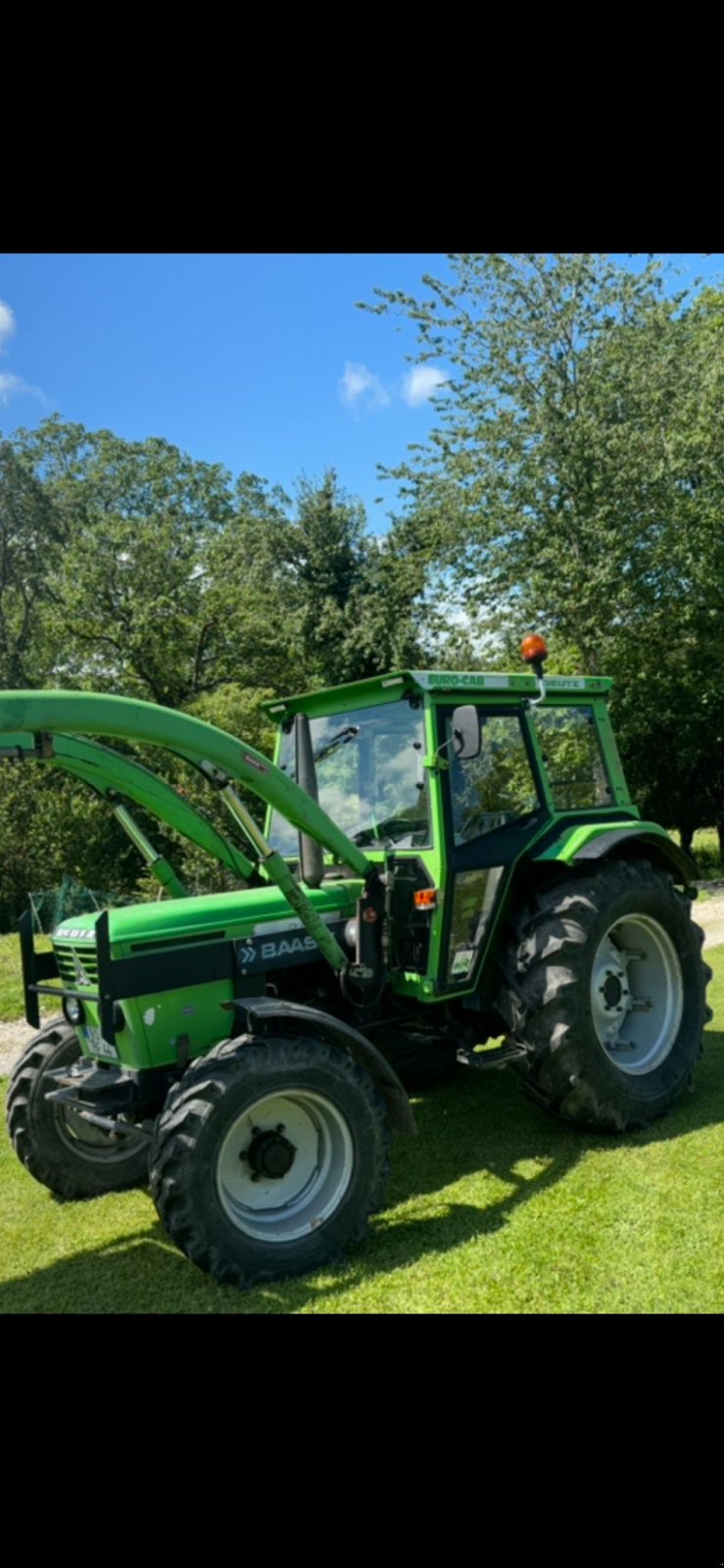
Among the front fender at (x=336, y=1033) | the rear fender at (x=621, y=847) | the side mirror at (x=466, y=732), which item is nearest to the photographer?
the front fender at (x=336, y=1033)

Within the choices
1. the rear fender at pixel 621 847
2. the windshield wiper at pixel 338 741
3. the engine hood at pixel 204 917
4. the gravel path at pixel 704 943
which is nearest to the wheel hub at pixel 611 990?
the rear fender at pixel 621 847

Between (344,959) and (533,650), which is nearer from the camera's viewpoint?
(344,959)

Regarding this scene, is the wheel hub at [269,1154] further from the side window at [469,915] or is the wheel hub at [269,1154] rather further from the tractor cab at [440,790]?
the side window at [469,915]

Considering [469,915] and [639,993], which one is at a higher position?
[469,915]

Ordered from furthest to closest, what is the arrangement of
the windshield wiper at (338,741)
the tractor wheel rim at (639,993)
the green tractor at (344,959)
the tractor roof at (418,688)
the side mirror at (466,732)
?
the tractor wheel rim at (639,993) → the windshield wiper at (338,741) → the tractor roof at (418,688) → the side mirror at (466,732) → the green tractor at (344,959)

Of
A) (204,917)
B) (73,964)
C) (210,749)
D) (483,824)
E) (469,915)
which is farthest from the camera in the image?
(483,824)

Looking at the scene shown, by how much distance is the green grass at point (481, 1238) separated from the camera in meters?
3.77

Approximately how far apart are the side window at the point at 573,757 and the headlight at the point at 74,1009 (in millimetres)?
2867

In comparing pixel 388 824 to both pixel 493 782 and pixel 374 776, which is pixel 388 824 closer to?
pixel 374 776

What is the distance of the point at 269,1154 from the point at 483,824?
206cm

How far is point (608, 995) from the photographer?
5.73 meters

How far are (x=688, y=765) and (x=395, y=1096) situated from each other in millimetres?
16757

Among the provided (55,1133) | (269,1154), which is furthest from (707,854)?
(269,1154)
